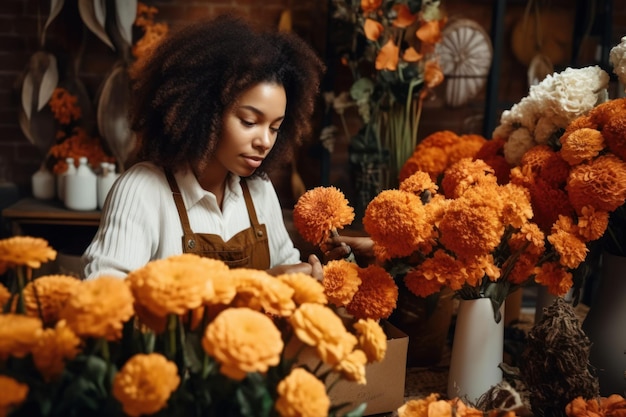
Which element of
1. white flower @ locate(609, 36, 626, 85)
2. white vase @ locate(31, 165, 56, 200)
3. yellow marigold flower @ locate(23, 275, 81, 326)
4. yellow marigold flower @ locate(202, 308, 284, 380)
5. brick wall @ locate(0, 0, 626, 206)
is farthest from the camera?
brick wall @ locate(0, 0, 626, 206)

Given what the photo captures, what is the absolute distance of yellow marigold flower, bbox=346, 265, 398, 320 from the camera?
0.92 m

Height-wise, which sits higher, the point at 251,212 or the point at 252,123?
the point at 252,123

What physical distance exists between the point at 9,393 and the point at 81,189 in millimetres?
1871

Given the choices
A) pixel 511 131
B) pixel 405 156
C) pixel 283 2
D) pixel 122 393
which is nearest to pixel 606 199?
pixel 511 131

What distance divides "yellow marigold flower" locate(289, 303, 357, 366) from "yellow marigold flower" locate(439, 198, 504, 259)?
36 cm

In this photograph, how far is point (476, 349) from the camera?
1038 millimetres

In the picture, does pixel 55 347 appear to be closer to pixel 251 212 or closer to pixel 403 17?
pixel 251 212

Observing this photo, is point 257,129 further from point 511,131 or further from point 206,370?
point 206,370

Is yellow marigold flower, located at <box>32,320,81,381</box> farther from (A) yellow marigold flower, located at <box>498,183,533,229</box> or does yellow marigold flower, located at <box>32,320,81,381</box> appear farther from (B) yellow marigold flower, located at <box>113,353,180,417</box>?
(A) yellow marigold flower, located at <box>498,183,533,229</box>

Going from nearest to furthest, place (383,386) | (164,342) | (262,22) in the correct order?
(164,342) → (383,386) → (262,22)

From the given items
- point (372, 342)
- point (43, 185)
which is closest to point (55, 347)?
point (372, 342)

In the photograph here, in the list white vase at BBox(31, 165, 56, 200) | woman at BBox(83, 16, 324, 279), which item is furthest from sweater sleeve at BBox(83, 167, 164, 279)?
white vase at BBox(31, 165, 56, 200)

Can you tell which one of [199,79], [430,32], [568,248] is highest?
[430,32]

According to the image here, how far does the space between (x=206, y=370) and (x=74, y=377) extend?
0.12 meters
